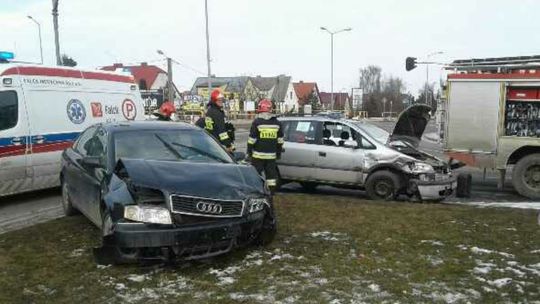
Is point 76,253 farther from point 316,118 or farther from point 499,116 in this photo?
point 499,116

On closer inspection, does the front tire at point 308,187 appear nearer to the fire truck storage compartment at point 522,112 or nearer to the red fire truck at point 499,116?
the red fire truck at point 499,116

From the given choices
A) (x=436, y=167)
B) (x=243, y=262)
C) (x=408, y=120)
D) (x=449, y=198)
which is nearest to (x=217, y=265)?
(x=243, y=262)

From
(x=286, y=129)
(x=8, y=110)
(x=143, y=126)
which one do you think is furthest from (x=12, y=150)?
(x=286, y=129)

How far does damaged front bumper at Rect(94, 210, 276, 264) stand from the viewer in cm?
510

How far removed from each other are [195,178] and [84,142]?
10.1 ft

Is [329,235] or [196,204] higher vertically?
[196,204]

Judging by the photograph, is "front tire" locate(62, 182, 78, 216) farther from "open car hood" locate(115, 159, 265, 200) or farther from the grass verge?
"open car hood" locate(115, 159, 265, 200)

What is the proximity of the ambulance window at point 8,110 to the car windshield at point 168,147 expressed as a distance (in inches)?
161

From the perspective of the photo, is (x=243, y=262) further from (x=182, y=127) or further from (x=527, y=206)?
(x=527, y=206)

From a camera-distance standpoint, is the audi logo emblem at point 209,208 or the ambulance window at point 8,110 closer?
the audi logo emblem at point 209,208

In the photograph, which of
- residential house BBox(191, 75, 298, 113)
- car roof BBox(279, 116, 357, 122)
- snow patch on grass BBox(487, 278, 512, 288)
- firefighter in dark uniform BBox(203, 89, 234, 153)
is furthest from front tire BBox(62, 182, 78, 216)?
residential house BBox(191, 75, 298, 113)

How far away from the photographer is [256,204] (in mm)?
5688

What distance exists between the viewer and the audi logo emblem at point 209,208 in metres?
5.26

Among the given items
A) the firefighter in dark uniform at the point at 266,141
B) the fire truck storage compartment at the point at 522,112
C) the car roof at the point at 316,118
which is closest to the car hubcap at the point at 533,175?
the fire truck storage compartment at the point at 522,112
